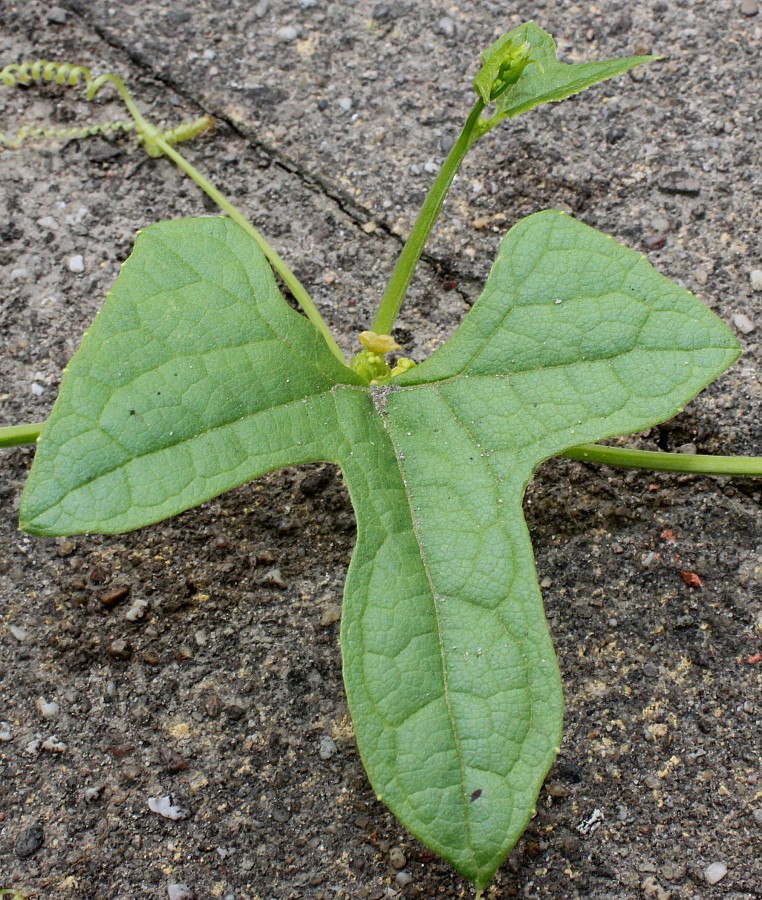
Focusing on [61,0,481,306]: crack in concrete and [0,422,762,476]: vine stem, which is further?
[61,0,481,306]: crack in concrete

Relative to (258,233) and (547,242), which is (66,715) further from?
(547,242)

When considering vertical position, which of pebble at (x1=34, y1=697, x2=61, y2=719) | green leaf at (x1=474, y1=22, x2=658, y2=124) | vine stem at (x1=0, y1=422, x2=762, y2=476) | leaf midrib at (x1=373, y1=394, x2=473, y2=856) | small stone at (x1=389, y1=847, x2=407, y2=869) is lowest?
pebble at (x1=34, y1=697, x2=61, y2=719)

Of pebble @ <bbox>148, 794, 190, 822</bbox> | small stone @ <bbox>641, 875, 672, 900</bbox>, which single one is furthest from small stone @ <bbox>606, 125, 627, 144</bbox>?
pebble @ <bbox>148, 794, 190, 822</bbox>

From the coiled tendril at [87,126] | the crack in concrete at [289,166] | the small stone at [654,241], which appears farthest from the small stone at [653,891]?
the coiled tendril at [87,126]

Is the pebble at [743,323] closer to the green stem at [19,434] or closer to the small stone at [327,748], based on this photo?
the small stone at [327,748]

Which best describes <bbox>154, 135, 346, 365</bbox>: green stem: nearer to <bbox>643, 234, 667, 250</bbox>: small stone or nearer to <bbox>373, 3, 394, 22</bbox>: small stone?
<bbox>373, 3, 394, 22</bbox>: small stone

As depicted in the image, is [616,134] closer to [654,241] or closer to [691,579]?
[654,241]

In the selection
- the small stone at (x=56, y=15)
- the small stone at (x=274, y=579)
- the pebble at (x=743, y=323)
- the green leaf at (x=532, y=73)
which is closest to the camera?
the green leaf at (x=532, y=73)

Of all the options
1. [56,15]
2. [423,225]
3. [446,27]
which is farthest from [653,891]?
[56,15]
